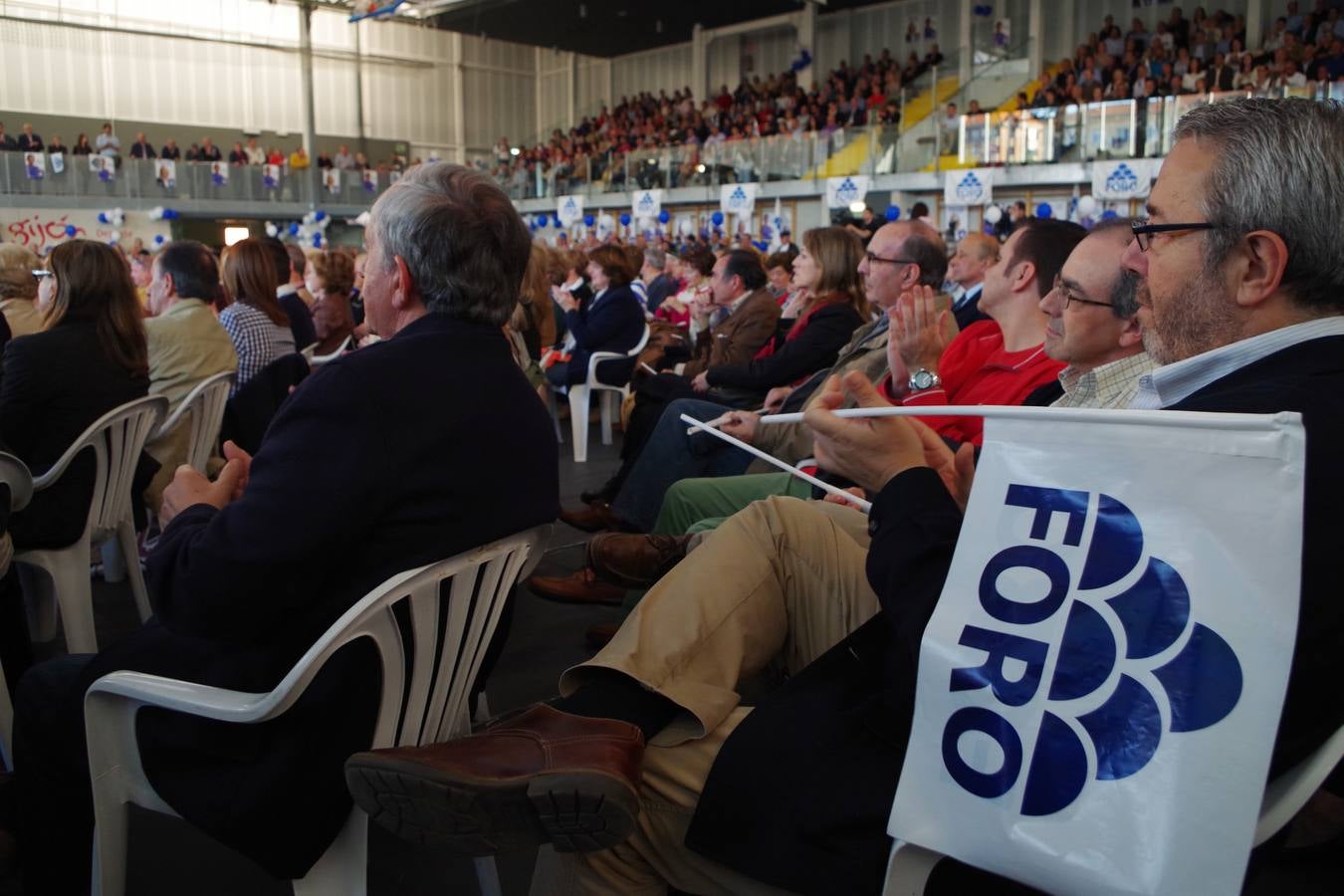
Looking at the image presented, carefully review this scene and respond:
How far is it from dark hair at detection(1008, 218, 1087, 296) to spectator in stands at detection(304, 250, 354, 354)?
3407 millimetres

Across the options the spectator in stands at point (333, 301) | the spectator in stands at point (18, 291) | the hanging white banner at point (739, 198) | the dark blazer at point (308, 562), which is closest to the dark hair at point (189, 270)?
the spectator in stands at point (18, 291)

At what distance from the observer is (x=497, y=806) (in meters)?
1.07

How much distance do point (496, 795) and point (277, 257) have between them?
3939mm

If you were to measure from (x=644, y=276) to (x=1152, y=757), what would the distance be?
9.48m

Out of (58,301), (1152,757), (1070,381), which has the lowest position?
(1152,757)

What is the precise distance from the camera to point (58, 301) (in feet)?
8.91

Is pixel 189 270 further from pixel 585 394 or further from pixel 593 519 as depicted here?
pixel 585 394

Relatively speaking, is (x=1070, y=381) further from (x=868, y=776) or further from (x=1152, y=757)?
(x=1152, y=757)

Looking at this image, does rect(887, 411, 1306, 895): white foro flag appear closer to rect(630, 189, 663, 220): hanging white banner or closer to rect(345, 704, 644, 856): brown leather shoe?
rect(345, 704, 644, 856): brown leather shoe

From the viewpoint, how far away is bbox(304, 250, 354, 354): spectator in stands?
496 cm

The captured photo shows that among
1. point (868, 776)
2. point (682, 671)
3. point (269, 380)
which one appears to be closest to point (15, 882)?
point (682, 671)

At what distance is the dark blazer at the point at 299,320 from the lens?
498 cm

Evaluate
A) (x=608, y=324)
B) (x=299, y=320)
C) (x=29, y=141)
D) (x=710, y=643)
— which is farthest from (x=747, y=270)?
(x=29, y=141)

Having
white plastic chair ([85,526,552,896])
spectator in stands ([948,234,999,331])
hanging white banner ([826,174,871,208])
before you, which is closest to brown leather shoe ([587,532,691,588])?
white plastic chair ([85,526,552,896])
